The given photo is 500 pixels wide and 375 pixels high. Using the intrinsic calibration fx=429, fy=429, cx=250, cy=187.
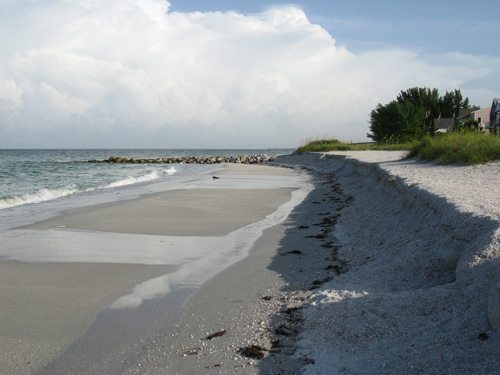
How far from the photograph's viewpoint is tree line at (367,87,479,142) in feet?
161

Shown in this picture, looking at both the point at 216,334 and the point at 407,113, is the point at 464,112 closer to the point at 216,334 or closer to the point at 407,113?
the point at 407,113

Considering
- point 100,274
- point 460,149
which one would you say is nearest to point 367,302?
point 100,274

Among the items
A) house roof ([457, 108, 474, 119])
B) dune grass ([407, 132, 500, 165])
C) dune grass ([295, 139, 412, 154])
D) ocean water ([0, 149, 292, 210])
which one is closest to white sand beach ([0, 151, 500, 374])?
dune grass ([407, 132, 500, 165])

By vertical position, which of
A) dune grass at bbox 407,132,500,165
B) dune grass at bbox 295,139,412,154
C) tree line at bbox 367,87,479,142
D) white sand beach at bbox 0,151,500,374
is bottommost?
white sand beach at bbox 0,151,500,374

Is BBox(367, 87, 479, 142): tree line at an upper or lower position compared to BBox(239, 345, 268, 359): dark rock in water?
upper

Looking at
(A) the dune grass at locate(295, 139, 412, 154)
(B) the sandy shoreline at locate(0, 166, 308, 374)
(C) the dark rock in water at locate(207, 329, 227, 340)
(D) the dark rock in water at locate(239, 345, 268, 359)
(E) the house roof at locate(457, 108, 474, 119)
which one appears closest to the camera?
(D) the dark rock in water at locate(239, 345, 268, 359)

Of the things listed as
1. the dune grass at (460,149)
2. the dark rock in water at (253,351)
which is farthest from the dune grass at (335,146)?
the dark rock in water at (253,351)

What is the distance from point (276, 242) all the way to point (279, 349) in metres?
3.92

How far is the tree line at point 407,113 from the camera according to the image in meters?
49.1

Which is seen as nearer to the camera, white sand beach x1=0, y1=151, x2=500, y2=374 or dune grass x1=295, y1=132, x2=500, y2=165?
white sand beach x1=0, y1=151, x2=500, y2=374

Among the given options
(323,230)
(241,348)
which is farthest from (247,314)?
(323,230)

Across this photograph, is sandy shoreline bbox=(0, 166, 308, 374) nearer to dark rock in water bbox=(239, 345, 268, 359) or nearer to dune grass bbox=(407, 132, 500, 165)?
dark rock in water bbox=(239, 345, 268, 359)

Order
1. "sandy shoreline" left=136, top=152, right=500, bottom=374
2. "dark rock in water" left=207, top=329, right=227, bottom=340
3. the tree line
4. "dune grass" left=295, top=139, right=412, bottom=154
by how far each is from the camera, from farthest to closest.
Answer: the tree line, "dune grass" left=295, top=139, right=412, bottom=154, "dark rock in water" left=207, top=329, right=227, bottom=340, "sandy shoreline" left=136, top=152, right=500, bottom=374

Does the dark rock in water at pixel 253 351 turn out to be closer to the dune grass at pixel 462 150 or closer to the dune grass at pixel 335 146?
the dune grass at pixel 462 150
